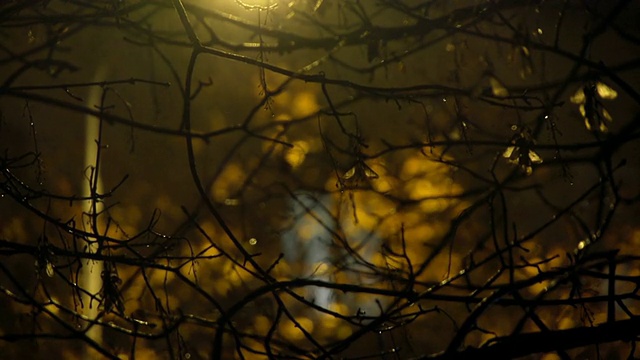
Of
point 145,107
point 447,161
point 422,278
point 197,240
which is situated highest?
point 145,107

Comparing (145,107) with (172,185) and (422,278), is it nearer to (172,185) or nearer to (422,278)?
(172,185)

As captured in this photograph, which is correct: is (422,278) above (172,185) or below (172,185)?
below

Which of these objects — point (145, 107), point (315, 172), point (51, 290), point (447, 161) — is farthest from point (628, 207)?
point (51, 290)

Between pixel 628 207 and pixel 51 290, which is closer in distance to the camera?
pixel 51 290

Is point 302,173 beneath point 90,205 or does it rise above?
above

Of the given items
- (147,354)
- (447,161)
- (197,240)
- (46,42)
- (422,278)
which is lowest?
(147,354)

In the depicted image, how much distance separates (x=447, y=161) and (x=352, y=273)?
698mm

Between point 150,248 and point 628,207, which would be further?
point 628,207

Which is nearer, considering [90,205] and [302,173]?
[90,205]

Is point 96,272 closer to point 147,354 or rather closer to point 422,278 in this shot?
point 147,354

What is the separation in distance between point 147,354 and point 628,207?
2431mm

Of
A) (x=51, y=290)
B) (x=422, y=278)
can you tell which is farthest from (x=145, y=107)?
(x=422, y=278)

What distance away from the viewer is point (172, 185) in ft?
11.3

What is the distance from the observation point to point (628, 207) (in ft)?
11.8
